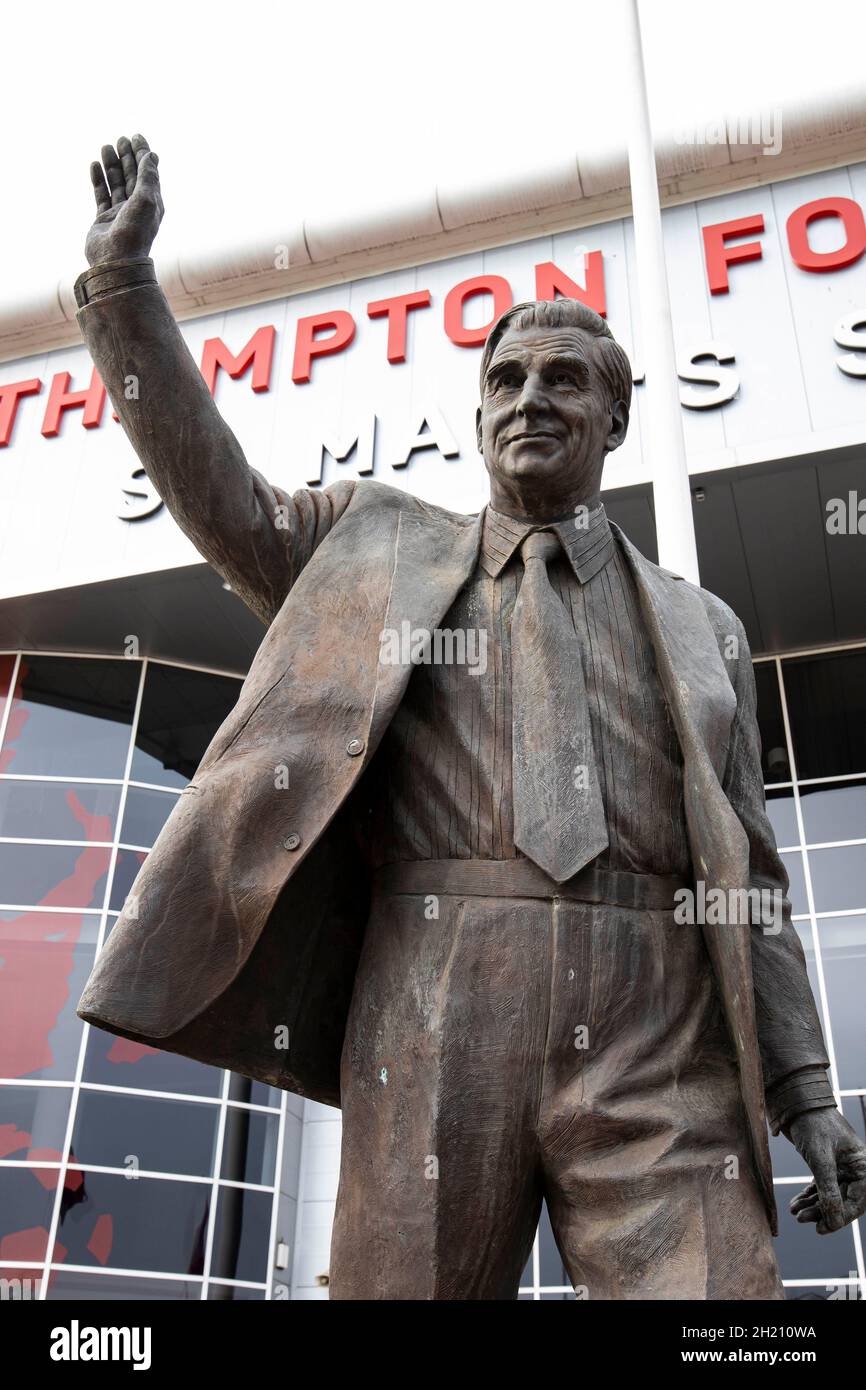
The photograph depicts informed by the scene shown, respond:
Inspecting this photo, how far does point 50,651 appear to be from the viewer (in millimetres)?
15383

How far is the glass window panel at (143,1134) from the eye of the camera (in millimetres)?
12570

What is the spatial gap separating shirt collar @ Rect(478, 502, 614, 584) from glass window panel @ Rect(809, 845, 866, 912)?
10785 mm

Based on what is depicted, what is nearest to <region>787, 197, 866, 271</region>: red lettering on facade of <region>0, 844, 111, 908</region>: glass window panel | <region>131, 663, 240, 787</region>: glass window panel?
<region>131, 663, 240, 787</region>: glass window panel

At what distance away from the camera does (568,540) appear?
2.76m

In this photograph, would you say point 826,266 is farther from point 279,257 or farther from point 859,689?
point 279,257

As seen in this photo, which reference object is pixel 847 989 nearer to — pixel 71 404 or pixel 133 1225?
pixel 133 1225

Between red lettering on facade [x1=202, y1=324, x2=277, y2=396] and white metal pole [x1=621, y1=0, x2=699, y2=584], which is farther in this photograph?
red lettering on facade [x1=202, y1=324, x2=277, y2=396]

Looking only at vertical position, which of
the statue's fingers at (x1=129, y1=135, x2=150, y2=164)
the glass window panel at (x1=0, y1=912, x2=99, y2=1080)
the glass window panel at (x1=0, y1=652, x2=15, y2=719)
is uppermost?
the glass window panel at (x1=0, y1=652, x2=15, y2=719)

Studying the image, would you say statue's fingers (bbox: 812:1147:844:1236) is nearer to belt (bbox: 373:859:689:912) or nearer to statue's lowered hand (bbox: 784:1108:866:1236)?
statue's lowered hand (bbox: 784:1108:866:1236)

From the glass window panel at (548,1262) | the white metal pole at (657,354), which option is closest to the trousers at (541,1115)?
the white metal pole at (657,354)

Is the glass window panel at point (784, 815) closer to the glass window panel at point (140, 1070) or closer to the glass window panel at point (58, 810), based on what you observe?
the glass window panel at point (140, 1070)

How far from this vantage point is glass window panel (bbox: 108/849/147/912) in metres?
13.8

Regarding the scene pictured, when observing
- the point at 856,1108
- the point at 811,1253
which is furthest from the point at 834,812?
the point at 811,1253
